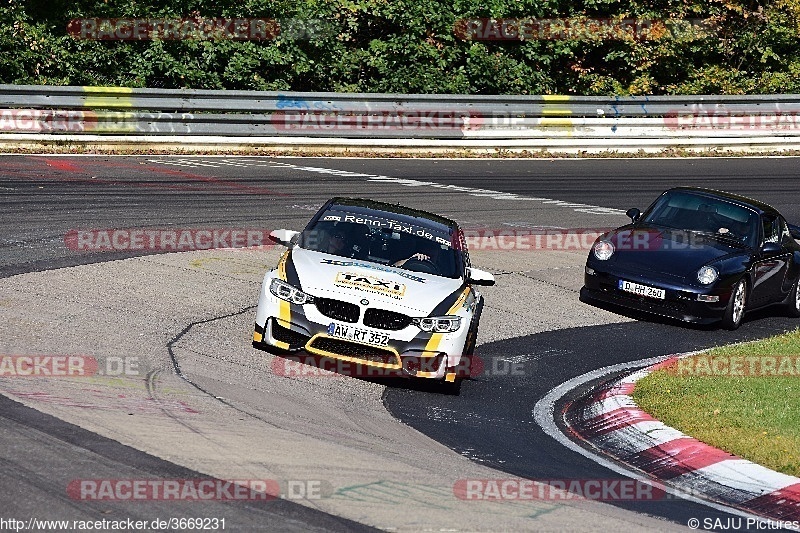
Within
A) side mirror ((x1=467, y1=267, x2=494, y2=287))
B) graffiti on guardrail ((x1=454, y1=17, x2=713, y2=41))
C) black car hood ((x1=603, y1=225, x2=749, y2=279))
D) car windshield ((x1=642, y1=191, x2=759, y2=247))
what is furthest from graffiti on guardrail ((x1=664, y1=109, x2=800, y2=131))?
side mirror ((x1=467, y1=267, x2=494, y2=287))

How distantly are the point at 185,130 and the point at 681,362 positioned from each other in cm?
1284

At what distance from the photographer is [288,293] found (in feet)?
Result: 35.1

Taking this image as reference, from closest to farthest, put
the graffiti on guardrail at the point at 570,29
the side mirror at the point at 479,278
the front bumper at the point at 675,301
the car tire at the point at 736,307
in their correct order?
1. the side mirror at the point at 479,278
2. the front bumper at the point at 675,301
3. the car tire at the point at 736,307
4. the graffiti on guardrail at the point at 570,29

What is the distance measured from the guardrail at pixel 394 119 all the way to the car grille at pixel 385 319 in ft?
41.9

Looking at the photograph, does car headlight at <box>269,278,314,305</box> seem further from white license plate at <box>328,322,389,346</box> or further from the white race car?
white license plate at <box>328,322,389,346</box>

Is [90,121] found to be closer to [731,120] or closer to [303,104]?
[303,104]

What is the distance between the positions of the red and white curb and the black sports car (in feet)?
11.1

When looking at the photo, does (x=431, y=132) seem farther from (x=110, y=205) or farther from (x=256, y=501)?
(x=256, y=501)

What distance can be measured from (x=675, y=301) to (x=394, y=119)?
11419mm

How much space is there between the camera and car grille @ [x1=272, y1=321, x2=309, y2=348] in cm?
1050

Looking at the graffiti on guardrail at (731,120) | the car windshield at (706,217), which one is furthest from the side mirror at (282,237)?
the graffiti on guardrail at (731,120)

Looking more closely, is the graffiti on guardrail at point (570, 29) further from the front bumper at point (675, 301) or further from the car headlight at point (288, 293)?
the car headlight at point (288, 293)

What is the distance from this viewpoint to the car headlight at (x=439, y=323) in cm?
1052

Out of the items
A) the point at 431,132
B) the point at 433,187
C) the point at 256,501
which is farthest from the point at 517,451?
the point at 431,132
